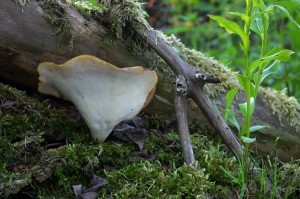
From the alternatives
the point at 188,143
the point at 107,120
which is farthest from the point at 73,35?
the point at 188,143

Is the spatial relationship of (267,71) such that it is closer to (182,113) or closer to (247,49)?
(247,49)

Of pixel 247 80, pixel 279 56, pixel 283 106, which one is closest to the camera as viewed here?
pixel 279 56

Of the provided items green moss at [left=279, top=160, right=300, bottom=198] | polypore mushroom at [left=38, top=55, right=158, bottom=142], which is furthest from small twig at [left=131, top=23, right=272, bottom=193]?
polypore mushroom at [left=38, top=55, right=158, bottom=142]

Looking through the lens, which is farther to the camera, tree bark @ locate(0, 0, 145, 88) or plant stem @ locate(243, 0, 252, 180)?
tree bark @ locate(0, 0, 145, 88)

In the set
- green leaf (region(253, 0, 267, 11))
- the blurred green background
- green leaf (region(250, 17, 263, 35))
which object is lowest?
the blurred green background

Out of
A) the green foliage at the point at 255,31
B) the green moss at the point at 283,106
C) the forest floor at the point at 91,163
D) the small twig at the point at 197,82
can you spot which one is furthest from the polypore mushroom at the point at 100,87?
the green moss at the point at 283,106

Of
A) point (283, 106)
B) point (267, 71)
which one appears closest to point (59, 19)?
point (267, 71)

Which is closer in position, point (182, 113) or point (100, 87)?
point (100, 87)

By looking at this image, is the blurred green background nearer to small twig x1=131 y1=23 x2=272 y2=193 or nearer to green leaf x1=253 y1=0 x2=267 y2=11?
small twig x1=131 y1=23 x2=272 y2=193
